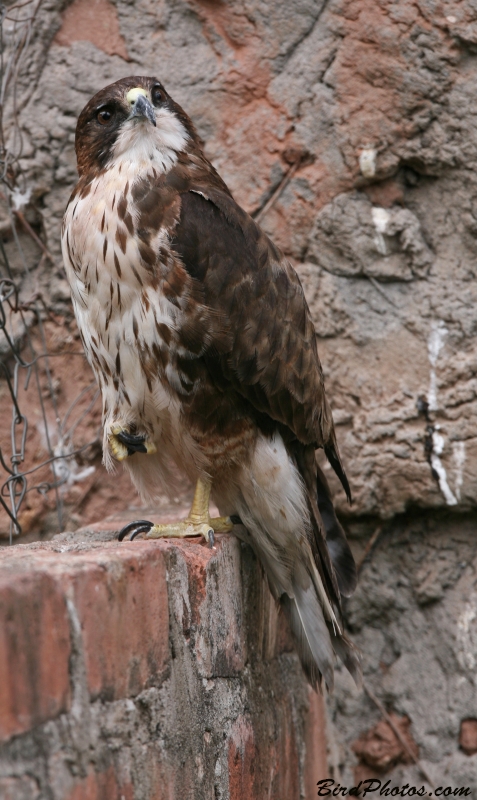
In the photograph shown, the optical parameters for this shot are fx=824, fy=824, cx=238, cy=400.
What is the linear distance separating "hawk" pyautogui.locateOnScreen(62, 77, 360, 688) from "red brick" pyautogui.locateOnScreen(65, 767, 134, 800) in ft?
3.34

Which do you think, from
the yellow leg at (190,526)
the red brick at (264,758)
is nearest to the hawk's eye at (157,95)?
the yellow leg at (190,526)

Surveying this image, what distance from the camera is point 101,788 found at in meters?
1.57

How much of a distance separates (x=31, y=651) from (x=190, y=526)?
128 centimetres

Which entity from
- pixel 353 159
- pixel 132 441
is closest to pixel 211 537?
pixel 132 441

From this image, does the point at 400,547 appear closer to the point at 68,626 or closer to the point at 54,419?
the point at 54,419

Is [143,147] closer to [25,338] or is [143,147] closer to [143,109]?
[143,109]

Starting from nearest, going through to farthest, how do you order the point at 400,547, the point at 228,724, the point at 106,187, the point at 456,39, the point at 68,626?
the point at 68,626 < the point at 228,724 < the point at 106,187 < the point at 456,39 < the point at 400,547

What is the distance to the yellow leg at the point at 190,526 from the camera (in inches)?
105

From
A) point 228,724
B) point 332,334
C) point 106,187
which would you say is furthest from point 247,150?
point 228,724

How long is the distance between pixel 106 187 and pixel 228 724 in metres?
1.69

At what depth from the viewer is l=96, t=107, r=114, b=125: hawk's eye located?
2.77 metres

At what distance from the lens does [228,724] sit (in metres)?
2.33

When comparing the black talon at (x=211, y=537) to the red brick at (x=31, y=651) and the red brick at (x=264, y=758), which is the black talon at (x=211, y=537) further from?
the red brick at (x=31, y=651)

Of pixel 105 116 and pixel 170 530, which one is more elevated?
pixel 105 116
